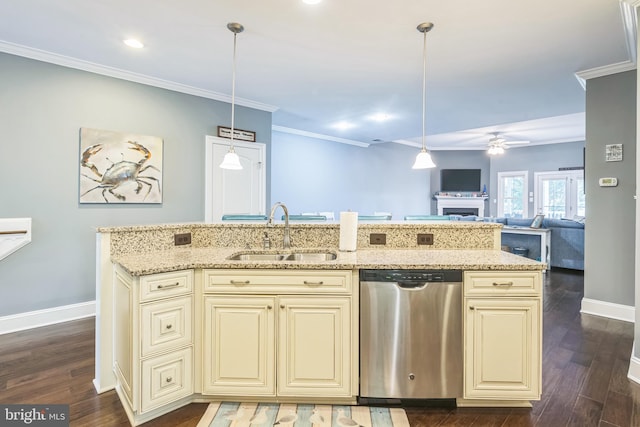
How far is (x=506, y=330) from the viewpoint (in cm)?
194

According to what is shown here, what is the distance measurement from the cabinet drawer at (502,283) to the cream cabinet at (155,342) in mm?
1637

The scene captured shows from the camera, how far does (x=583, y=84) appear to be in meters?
3.86

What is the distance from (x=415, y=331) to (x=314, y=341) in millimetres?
592

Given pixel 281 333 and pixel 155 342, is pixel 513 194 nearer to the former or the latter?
pixel 281 333

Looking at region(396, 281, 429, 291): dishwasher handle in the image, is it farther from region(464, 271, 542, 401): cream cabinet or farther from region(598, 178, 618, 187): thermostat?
region(598, 178, 618, 187): thermostat

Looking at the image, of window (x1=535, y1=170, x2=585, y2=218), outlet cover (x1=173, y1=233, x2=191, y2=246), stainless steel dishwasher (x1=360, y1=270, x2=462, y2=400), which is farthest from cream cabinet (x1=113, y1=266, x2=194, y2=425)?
window (x1=535, y1=170, x2=585, y2=218)

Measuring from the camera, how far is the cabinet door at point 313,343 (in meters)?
1.95

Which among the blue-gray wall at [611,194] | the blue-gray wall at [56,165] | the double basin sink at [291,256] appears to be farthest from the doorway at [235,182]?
the blue-gray wall at [611,194]

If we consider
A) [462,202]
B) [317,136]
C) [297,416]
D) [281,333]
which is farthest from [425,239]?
[462,202]

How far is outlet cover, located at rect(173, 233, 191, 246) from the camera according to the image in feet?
8.20

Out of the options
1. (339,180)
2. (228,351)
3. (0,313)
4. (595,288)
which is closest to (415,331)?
(228,351)

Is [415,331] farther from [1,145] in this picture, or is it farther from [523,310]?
[1,145]

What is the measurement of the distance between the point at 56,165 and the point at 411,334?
364 centimetres

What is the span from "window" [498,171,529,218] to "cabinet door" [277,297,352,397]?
9.24m
